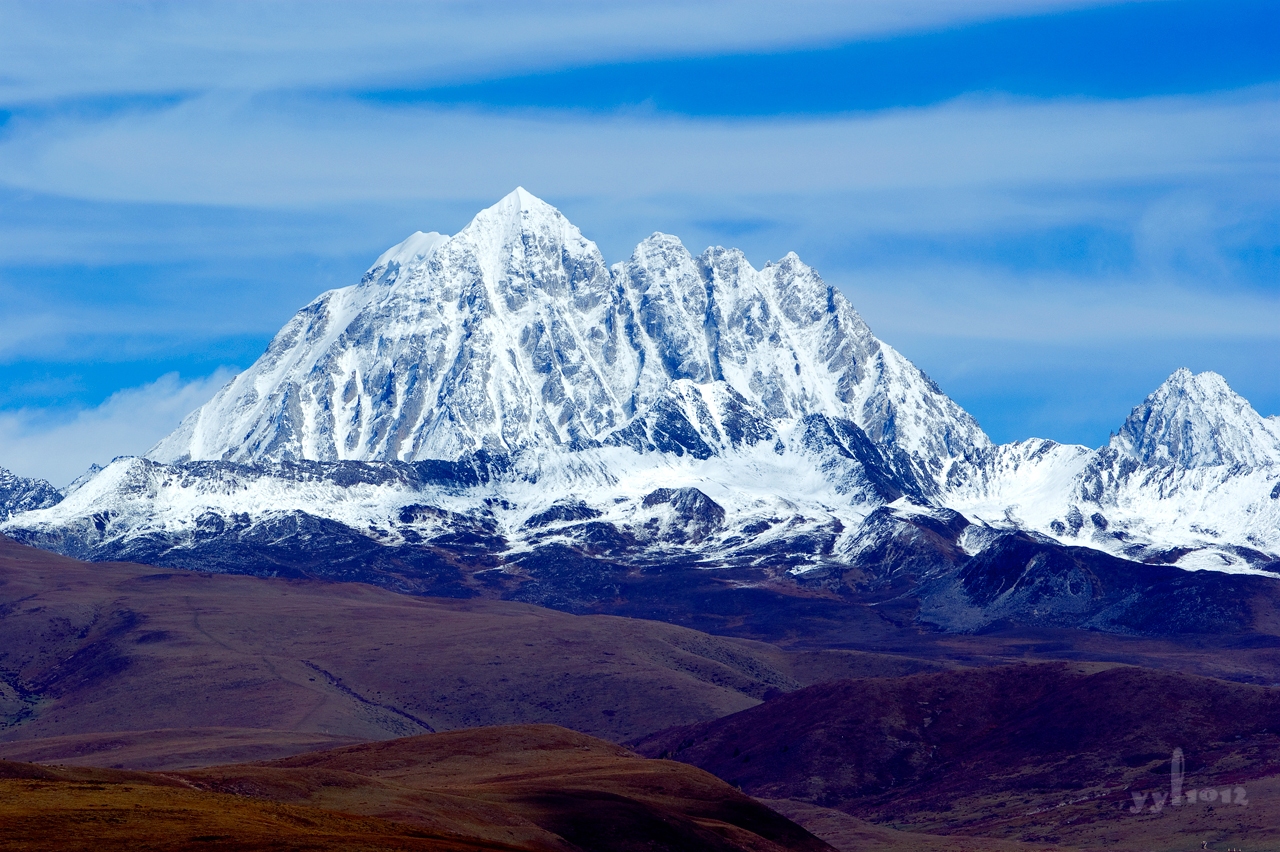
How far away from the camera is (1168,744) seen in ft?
651

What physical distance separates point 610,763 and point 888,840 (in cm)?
3481

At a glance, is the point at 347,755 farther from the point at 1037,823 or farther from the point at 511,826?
the point at 1037,823

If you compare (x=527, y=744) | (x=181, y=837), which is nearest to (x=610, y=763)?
(x=527, y=744)

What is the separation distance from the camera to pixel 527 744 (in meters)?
160

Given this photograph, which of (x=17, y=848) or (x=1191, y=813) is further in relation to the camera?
(x=1191, y=813)

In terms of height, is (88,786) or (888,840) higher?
(88,786)

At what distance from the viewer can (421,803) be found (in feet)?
373

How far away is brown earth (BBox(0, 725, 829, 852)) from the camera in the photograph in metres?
84.9

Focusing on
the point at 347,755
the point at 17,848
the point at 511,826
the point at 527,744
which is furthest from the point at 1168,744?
the point at 17,848

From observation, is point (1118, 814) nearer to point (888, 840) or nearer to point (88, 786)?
point (888, 840)

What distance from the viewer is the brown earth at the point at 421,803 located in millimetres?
84938

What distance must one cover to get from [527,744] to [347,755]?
15.8 m

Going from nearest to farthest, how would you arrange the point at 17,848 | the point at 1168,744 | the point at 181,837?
1. the point at 17,848
2. the point at 181,837
3. the point at 1168,744

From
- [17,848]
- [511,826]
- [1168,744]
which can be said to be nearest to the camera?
[17,848]
